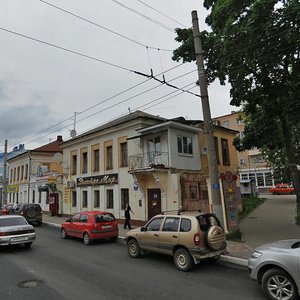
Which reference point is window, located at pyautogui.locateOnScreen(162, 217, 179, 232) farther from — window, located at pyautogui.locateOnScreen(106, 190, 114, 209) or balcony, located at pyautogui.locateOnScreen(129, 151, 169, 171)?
window, located at pyautogui.locateOnScreen(106, 190, 114, 209)

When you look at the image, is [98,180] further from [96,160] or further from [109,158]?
[109,158]

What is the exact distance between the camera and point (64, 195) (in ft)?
96.7

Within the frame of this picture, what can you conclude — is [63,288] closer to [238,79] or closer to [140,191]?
[238,79]

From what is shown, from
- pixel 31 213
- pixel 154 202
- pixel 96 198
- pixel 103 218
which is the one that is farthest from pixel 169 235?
pixel 31 213

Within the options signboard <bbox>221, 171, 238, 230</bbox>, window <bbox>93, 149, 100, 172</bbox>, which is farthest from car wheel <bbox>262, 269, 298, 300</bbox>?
window <bbox>93, 149, 100, 172</bbox>

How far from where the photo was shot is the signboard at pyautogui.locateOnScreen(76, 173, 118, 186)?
2322 centimetres

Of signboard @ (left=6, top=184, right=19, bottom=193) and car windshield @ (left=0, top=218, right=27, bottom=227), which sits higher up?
signboard @ (left=6, top=184, right=19, bottom=193)

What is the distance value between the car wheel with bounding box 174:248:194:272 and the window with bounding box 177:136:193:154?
11.5 metres

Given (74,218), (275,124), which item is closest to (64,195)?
(74,218)

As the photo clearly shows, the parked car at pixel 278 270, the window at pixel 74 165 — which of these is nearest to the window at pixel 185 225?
the parked car at pixel 278 270

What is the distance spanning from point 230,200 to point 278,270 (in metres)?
8.14

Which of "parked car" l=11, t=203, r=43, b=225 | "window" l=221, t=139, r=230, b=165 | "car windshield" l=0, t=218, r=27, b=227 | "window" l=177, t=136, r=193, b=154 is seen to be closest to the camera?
"car windshield" l=0, t=218, r=27, b=227

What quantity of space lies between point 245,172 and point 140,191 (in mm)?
45305

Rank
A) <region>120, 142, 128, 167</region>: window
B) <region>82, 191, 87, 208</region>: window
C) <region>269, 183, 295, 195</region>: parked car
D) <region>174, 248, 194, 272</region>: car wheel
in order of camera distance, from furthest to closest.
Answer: <region>269, 183, 295, 195</region>: parked car < <region>82, 191, 87, 208</region>: window < <region>120, 142, 128, 167</region>: window < <region>174, 248, 194, 272</region>: car wheel
